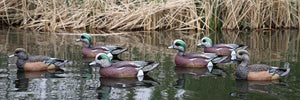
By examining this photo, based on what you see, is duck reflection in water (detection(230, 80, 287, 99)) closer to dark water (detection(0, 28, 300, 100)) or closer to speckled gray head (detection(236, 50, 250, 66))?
dark water (detection(0, 28, 300, 100))

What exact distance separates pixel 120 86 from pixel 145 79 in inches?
28.3

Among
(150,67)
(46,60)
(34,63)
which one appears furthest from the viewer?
(46,60)

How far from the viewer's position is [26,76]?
10016 mm

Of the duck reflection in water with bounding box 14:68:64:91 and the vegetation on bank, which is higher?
the vegetation on bank

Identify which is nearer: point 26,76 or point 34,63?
point 26,76

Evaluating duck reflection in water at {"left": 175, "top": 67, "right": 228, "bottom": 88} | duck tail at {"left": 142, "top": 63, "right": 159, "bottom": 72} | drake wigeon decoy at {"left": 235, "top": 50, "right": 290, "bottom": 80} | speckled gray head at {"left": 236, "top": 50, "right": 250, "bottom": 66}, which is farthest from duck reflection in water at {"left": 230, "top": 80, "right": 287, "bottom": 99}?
duck tail at {"left": 142, "top": 63, "right": 159, "bottom": 72}

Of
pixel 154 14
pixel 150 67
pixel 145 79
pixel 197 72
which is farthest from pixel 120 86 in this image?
pixel 154 14

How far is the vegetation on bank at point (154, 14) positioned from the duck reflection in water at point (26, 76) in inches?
275

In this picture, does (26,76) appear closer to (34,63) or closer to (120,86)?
(34,63)

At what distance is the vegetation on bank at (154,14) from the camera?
1770cm

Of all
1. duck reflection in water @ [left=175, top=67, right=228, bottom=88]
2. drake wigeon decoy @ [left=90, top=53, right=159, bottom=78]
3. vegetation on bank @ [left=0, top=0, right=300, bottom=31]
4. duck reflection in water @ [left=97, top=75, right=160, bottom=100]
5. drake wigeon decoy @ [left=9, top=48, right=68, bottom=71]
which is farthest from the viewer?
vegetation on bank @ [left=0, top=0, right=300, bottom=31]

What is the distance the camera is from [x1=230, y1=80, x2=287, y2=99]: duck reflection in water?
8641 mm

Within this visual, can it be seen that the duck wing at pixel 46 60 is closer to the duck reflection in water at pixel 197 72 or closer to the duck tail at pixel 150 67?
the duck tail at pixel 150 67

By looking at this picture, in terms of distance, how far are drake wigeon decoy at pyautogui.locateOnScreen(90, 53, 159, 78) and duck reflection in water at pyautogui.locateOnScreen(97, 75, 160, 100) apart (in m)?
0.09
